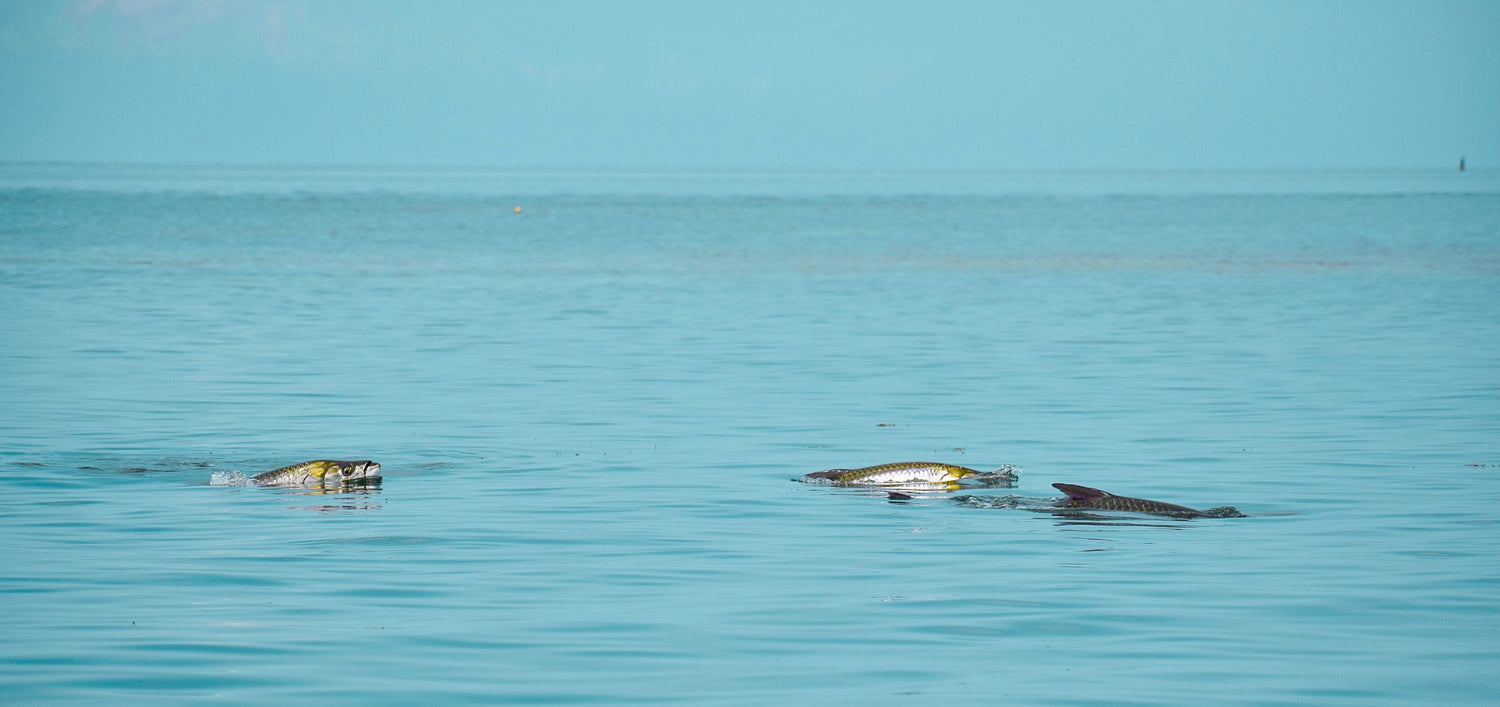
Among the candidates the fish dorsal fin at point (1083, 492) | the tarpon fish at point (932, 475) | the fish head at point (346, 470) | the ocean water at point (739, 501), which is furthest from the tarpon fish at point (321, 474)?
the fish dorsal fin at point (1083, 492)

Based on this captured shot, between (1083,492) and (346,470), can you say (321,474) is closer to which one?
(346,470)

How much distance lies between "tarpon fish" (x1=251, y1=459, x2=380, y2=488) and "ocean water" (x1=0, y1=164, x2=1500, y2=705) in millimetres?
270

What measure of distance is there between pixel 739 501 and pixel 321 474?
3.68 m

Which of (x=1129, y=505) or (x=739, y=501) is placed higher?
(x=739, y=501)

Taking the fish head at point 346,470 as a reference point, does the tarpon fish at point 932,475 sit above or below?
below

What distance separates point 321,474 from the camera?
16.1 metres

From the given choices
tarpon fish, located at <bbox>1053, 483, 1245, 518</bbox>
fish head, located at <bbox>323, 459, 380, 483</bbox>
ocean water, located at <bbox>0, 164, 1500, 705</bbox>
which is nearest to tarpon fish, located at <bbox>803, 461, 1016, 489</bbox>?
ocean water, located at <bbox>0, 164, 1500, 705</bbox>

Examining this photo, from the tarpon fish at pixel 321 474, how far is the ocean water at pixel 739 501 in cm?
27

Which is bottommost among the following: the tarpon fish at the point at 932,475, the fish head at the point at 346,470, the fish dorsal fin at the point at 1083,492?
the fish dorsal fin at the point at 1083,492

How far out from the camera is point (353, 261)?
2238 inches

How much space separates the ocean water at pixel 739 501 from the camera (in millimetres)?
9820

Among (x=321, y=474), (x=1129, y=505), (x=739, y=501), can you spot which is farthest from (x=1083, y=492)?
(x=321, y=474)

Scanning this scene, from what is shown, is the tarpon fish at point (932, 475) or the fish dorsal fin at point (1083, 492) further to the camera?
the tarpon fish at point (932, 475)

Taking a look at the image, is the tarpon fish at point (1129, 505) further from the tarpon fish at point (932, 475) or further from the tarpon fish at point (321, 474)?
the tarpon fish at point (321, 474)
